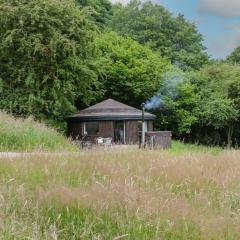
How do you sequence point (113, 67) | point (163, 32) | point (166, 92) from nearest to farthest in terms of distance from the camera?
point (113, 67) < point (166, 92) < point (163, 32)

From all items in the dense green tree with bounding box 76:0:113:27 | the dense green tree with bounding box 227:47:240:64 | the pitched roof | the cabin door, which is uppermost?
the dense green tree with bounding box 76:0:113:27

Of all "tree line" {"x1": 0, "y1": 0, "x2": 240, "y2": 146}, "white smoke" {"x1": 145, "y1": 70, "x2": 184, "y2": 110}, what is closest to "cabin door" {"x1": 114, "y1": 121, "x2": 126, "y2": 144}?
"tree line" {"x1": 0, "y1": 0, "x2": 240, "y2": 146}

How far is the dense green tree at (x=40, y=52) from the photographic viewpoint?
27281 mm

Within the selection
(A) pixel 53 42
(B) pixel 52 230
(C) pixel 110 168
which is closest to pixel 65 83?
(A) pixel 53 42

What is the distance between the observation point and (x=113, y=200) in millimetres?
4668

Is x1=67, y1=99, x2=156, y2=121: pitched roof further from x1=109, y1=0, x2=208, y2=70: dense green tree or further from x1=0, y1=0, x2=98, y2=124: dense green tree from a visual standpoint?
x1=109, y1=0, x2=208, y2=70: dense green tree

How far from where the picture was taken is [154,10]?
53438 millimetres

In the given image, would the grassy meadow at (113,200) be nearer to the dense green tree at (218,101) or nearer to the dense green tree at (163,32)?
the dense green tree at (218,101)

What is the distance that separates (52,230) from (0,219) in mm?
378

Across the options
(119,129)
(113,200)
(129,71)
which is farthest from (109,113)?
(113,200)

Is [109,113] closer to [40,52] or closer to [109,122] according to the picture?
[109,122]

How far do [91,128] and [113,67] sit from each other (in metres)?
6.31

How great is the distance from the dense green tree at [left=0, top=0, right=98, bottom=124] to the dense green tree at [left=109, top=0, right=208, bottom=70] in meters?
20.8

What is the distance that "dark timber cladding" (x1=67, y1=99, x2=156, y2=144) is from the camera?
31.9m
